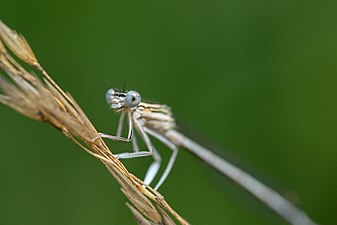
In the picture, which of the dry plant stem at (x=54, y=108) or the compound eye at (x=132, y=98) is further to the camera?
the compound eye at (x=132, y=98)

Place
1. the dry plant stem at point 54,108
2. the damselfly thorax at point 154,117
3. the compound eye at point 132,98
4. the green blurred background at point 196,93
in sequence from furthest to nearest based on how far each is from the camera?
the green blurred background at point 196,93
the damselfly thorax at point 154,117
the compound eye at point 132,98
the dry plant stem at point 54,108

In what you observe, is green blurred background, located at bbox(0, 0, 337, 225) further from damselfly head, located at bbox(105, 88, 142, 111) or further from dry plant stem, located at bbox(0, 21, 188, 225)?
dry plant stem, located at bbox(0, 21, 188, 225)

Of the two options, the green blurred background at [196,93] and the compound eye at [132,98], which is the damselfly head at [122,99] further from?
the green blurred background at [196,93]

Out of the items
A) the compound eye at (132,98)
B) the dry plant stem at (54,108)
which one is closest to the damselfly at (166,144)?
the compound eye at (132,98)

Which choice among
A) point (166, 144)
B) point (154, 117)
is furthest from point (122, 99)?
point (166, 144)

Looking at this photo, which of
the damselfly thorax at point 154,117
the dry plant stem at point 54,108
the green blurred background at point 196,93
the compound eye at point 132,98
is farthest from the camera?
the green blurred background at point 196,93

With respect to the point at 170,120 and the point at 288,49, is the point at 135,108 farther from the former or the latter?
the point at 288,49

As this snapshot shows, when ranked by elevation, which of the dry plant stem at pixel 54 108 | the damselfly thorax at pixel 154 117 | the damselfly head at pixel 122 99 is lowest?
the dry plant stem at pixel 54 108

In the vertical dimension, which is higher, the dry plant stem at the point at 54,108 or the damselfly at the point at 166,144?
the damselfly at the point at 166,144

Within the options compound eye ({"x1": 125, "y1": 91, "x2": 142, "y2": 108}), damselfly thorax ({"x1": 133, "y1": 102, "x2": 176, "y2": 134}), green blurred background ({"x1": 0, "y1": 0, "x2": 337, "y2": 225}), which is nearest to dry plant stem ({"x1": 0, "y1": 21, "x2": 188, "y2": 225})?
compound eye ({"x1": 125, "y1": 91, "x2": 142, "y2": 108})
